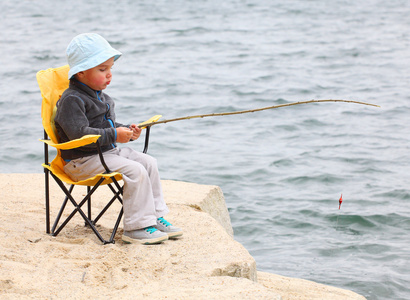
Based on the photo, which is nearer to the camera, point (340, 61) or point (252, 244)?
point (252, 244)

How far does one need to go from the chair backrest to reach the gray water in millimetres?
2214

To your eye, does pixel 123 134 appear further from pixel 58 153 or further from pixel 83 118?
pixel 58 153

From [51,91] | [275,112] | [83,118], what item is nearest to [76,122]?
[83,118]

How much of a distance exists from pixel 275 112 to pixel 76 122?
22.2ft

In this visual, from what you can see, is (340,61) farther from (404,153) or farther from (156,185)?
(156,185)

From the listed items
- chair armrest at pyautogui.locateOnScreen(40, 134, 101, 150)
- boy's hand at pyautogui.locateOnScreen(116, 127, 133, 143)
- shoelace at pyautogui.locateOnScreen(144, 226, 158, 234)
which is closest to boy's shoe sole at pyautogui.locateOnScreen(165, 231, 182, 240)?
shoelace at pyautogui.locateOnScreen(144, 226, 158, 234)

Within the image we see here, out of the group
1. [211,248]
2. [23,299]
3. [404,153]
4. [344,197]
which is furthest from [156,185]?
[404,153]

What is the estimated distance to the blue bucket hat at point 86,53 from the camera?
3.59m

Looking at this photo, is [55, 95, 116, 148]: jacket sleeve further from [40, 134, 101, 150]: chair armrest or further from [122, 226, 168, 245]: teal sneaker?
[122, 226, 168, 245]: teal sneaker

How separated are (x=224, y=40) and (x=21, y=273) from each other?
1270cm

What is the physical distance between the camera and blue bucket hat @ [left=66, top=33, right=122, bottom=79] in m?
3.59

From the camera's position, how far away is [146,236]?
3623 millimetres

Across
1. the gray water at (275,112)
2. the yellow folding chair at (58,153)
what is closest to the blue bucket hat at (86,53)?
the yellow folding chair at (58,153)

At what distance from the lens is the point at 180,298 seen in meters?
2.88
